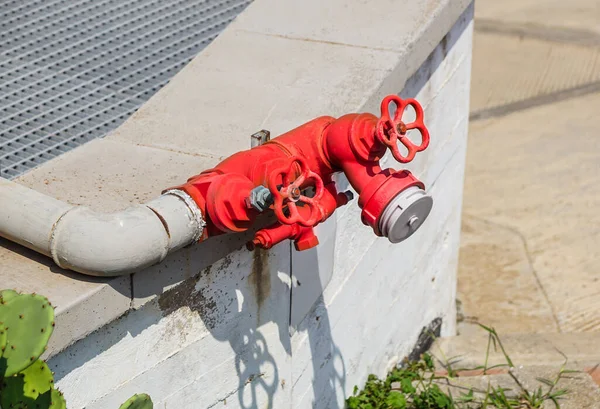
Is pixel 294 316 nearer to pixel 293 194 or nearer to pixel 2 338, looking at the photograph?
pixel 293 194

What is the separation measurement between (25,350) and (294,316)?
4.36ft

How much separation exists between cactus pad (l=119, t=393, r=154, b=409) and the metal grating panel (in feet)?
3.80

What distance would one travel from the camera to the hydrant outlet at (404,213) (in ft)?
7.82

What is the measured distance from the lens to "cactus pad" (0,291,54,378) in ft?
6.32

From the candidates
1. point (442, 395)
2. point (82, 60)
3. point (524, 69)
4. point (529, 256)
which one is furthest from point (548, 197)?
point (82, 60)

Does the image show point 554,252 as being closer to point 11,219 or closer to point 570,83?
point 570,83

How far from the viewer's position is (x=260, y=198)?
2.32 m

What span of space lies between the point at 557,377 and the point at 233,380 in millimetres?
1783

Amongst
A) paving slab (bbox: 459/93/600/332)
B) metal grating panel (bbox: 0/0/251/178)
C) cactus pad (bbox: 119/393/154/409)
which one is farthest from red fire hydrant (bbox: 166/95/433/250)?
paving slab (bbox: 459/93/600/332)

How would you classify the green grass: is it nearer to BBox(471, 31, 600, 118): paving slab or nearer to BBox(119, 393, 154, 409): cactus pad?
BBox(119, 393, 154, 409): cactus pad

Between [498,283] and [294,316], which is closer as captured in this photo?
[294,316]

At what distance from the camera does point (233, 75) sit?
3.37m

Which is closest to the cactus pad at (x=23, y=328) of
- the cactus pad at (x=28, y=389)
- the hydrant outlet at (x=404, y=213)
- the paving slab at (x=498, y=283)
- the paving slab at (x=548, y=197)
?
the cactus pad at (x=28, y=389)

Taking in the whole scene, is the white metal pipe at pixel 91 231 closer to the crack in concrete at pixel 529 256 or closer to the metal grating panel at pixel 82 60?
the metal grating panel at pixel 82 60
